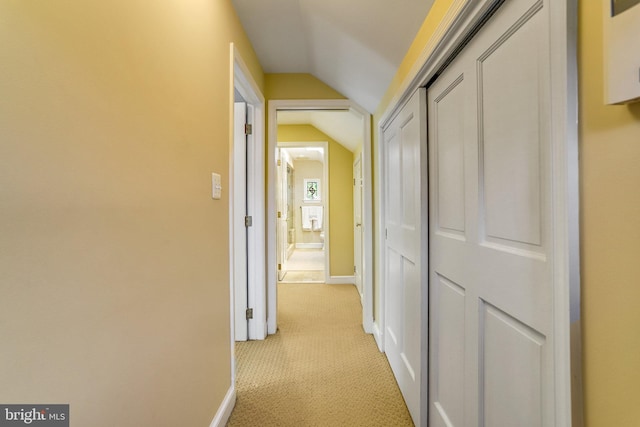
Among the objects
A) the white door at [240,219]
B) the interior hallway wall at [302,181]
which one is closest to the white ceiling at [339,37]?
the white door at [240,219]

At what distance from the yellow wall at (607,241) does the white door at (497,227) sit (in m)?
0.09

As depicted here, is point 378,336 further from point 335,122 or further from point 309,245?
point 309,245

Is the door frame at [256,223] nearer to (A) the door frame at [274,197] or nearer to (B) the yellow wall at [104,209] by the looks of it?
(A) the door frame at [274,197]

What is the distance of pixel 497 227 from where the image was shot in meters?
0.83

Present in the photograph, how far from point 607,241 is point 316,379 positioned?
178 centimetres

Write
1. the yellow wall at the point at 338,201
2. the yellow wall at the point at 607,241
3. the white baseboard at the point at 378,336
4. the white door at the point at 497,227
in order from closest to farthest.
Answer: the yellow wall at the point at 607,241 → the white door at the point at 497,227 → the white baseboard at the point at 378,336 → the yellow wall at the point at 338,201

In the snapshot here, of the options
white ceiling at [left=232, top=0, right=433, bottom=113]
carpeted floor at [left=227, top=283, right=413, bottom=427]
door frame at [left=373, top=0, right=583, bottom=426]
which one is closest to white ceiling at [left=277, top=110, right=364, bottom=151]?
white ceiling at [left=232, top=0, right=433, bottom=113]

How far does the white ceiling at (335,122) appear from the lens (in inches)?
125

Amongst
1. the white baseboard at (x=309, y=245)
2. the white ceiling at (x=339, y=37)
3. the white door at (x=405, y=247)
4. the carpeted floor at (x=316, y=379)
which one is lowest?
the carpeted floor at (x=316, y=379)

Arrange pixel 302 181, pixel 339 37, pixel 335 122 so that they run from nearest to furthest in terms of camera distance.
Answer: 1. pixel 339 37
2. pixel 335 122
3. pixel 302 181

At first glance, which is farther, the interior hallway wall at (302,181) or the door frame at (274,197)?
the interior hallway wall at (302,181)

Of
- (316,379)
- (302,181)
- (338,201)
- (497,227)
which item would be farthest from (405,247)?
(302,181)

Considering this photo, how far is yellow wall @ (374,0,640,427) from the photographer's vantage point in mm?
451

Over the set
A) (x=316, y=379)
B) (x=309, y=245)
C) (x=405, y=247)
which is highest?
(x=405, y=247)
